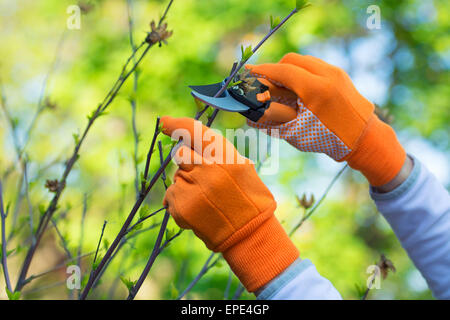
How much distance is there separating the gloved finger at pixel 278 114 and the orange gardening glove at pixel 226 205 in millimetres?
226

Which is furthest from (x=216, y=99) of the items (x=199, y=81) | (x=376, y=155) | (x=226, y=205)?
(x=199, y=81)

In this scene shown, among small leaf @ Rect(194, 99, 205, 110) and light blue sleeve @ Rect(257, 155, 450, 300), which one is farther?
light blue sleeve @ Rect(257, 155, 450, 300)

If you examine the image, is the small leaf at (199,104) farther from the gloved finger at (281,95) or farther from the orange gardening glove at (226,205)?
the gloved finger at (281,95)

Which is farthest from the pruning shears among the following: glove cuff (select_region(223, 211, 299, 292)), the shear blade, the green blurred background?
the green blurred background

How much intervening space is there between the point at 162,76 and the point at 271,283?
103 inches

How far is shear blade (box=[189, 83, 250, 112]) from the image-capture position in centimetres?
60

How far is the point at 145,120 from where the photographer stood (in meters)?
3.41

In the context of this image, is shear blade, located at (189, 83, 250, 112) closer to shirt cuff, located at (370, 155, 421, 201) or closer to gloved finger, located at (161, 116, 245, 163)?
gloved finger, located at (161, 116, 245, 163)

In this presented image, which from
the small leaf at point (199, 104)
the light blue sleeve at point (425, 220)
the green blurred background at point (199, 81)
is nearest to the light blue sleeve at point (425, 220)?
the light blue sleeve at point (425, 220)

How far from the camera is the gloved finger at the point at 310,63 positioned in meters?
0.86

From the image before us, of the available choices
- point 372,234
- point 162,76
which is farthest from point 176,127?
point 372,234

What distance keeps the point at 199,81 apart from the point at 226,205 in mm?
2592

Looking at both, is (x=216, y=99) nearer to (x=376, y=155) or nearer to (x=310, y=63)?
(x=310, y=63)
